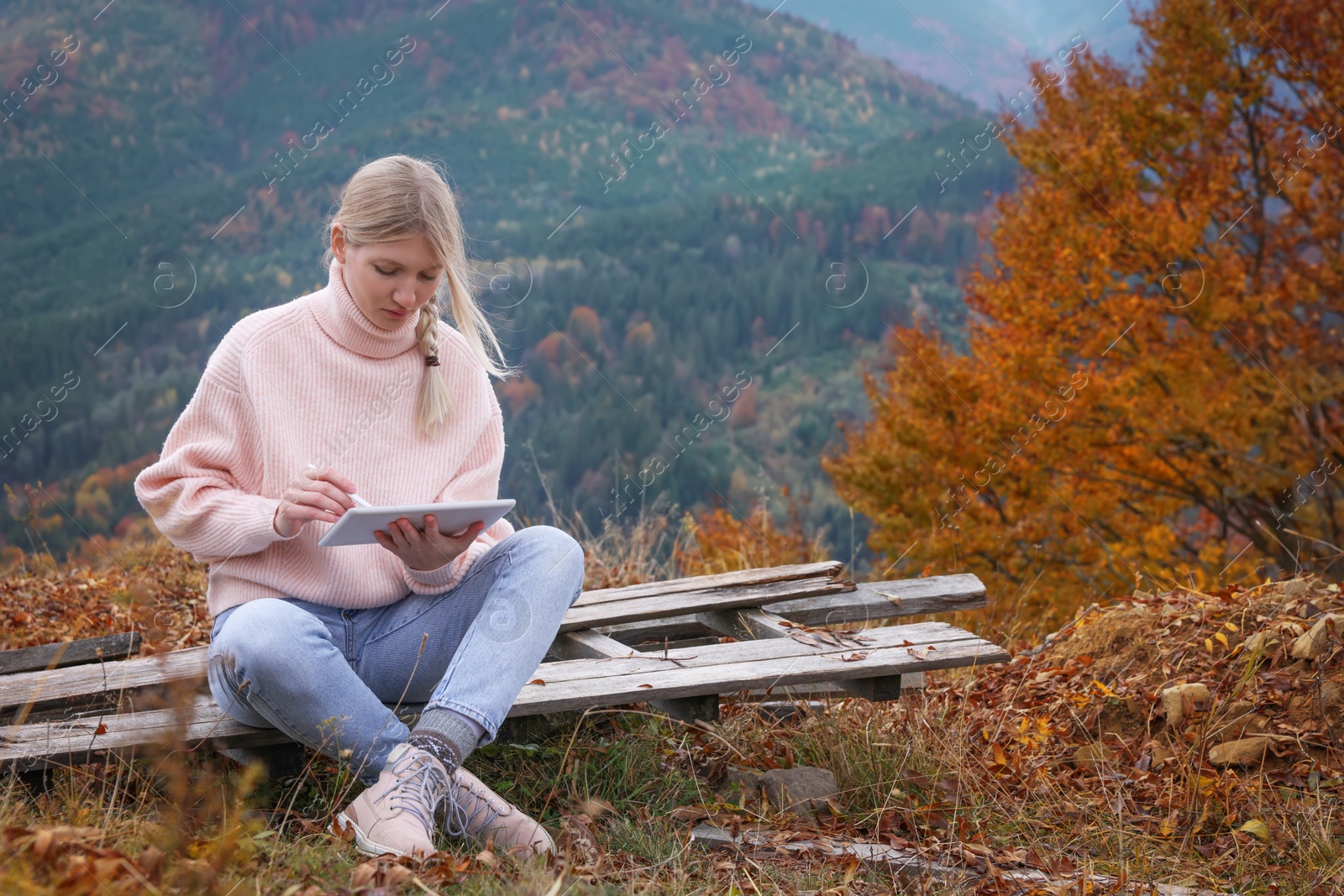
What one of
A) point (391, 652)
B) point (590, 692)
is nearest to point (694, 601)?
point (590, 692)

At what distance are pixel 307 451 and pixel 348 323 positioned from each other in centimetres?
35

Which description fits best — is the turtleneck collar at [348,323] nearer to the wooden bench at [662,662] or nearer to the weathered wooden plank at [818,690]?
the wooden bench at [662,662]

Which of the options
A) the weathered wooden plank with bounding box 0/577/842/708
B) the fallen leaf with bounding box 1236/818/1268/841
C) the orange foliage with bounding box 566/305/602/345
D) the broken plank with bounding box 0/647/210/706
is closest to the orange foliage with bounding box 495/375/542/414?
the orange foliage with bounding box 566/305/602/345

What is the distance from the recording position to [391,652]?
2.65 metres

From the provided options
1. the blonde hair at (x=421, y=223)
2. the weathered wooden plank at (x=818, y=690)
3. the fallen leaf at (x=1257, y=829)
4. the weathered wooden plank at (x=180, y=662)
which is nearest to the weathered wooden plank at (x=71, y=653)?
the weathered wooden plank at (x=180, y=662)

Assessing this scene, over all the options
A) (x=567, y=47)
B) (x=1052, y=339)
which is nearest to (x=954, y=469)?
(x=1052, y=339)

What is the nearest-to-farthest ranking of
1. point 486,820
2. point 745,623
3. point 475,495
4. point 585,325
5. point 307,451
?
point 486,820, point 307,451, point 475,495, point 745,623, point 585,325

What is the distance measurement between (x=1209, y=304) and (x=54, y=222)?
4690 centimetres

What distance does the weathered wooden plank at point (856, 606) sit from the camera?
12.2 feet

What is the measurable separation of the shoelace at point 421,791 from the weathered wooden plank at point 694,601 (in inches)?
47.2

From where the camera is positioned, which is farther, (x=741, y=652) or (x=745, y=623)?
(x=745, y=623)

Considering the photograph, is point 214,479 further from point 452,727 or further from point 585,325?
point 585,325

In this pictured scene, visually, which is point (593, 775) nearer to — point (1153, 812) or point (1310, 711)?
point (1153, 812)

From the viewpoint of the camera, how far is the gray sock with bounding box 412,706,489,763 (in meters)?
2.32
